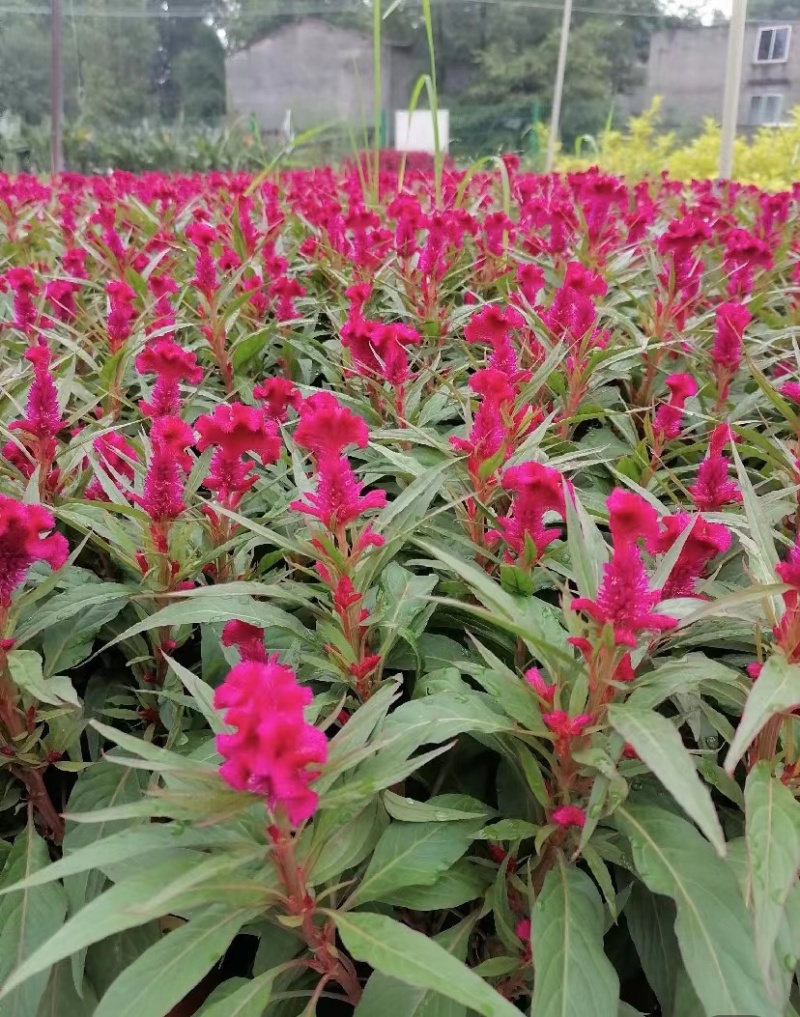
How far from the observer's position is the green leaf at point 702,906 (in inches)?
30.8

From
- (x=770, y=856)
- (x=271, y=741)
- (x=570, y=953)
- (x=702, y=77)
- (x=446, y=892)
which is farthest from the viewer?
(x=702, y=77)

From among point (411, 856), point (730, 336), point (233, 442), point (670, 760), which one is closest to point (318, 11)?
point (730, 336)

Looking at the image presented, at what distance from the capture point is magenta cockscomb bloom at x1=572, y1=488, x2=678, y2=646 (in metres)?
0.83

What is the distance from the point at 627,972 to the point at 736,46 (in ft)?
11.6

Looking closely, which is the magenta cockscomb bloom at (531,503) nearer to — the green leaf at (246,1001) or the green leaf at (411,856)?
the green leaf at (411,856)

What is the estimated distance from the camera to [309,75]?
15.4 m

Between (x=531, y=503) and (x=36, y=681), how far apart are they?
65cm

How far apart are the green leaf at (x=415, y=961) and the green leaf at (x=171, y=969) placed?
0.40 ft

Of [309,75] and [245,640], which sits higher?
[309,75]

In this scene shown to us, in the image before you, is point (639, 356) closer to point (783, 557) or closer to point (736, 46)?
point (783, 557)

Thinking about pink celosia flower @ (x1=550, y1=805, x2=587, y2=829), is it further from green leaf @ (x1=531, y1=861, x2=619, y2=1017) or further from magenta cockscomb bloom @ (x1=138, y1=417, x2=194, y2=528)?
magenta cockscomb bloom @ (x1=138, y1=417, x2=194, y2=528)

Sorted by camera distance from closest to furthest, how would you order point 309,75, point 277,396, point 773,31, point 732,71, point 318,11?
point 277,396 < point 732,71 < point 773,31 < point 318,11 < point 309,75

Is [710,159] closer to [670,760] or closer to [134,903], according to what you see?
[670,760]

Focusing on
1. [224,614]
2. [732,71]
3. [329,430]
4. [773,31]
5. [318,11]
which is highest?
[318,11]
